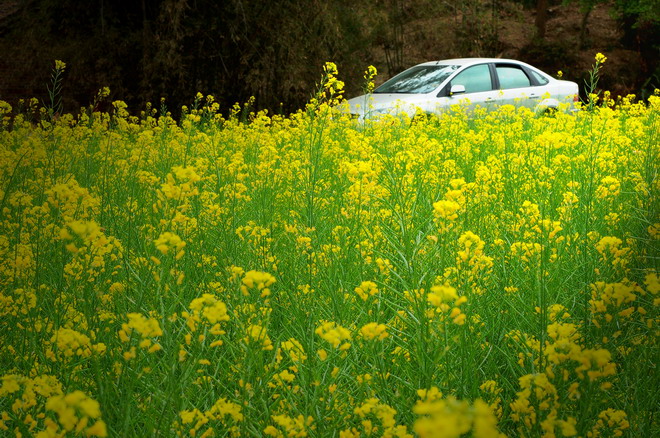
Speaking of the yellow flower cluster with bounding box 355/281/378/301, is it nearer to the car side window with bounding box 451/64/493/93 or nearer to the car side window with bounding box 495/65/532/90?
the car side window with bounding box 451/64/493/93

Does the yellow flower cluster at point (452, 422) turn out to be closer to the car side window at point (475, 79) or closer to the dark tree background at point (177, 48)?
the car side window at point (475, 79)

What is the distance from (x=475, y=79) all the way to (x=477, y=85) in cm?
10

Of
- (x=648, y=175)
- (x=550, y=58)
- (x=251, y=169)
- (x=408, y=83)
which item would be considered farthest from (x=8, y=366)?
(x=550, y=58)

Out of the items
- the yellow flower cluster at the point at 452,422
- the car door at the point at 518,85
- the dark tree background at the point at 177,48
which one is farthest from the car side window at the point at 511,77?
the yellow flower cluster at the point at 452,422

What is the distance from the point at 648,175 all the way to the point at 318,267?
2171 mm

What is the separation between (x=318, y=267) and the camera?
2.68 meters

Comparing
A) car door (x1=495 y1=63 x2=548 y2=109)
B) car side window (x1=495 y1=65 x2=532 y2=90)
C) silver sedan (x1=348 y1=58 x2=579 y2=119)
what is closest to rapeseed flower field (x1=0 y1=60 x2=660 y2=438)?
silver sedan (x1=348 y1=58 x2=579 y2=119)

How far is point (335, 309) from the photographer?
2.17 meters

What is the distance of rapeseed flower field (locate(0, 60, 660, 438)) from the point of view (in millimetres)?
1531

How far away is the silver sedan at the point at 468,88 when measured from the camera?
8.59 meters

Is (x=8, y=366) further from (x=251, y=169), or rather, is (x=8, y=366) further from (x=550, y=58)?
(x=550, y=58)

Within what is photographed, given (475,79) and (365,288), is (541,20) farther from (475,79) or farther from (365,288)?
(365,288)

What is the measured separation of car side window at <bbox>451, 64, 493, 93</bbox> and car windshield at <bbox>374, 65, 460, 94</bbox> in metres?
0.16

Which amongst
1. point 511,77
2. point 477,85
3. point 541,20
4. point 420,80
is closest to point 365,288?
point 420,80
